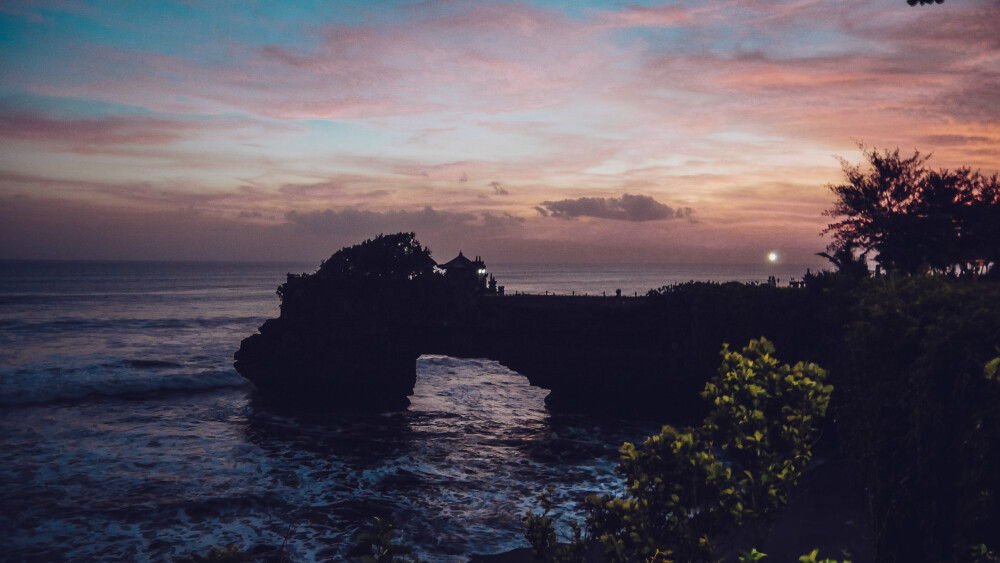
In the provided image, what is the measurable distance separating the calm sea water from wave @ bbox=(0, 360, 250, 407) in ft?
0.43

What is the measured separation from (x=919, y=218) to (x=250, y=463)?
35.9m

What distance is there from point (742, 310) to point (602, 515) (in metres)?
20.5

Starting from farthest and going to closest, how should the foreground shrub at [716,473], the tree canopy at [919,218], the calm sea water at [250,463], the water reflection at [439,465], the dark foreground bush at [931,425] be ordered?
Answer: the tree canopy at [919,218], the water reflection at [439,465], the calm sea water at [250,463], the dark foreground bush at [931,425], the foreground shrub at [716,473]

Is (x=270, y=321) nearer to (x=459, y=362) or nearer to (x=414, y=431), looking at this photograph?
(x=414, y=431)

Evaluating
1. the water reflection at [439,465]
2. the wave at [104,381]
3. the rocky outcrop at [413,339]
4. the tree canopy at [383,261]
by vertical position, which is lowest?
the wave at [104,381]

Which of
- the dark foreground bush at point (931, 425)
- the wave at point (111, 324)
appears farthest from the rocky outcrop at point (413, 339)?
the wave at point (111, 324)

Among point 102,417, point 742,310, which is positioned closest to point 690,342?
point 742,310

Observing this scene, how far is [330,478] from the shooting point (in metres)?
20.1

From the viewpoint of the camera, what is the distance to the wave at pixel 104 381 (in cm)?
3356

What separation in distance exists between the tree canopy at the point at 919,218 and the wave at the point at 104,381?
39.9 meters

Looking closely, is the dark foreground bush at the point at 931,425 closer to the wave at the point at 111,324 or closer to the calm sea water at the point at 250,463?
the calm sea water at the point at 250,463

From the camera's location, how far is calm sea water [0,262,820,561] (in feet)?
50.7

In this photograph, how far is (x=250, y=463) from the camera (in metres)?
21.9

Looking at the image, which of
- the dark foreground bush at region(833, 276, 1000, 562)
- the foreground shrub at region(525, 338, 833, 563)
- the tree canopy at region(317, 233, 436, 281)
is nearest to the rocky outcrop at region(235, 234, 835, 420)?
the tree canopy at region(317, 233, 436, 281)
